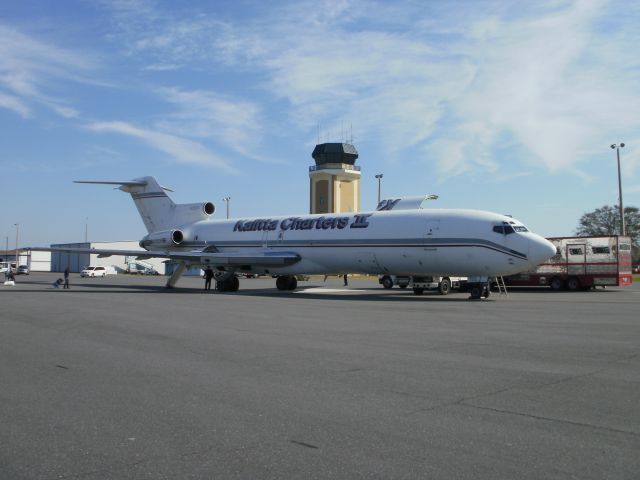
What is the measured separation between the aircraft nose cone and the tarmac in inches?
453

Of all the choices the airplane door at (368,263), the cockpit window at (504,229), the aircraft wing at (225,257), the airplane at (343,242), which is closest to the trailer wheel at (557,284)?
the airplane at (343,242)

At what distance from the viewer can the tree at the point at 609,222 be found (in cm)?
9106

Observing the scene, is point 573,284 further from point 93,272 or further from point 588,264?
point 93,272

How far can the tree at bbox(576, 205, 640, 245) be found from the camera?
91.1 m

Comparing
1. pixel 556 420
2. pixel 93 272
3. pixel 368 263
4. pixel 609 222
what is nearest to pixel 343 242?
pixel 368 263

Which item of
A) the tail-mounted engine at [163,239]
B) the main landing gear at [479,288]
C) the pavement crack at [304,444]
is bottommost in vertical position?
the pavement crack at [304,444]

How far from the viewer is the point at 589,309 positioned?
755 inches

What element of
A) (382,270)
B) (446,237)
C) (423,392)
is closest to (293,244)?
(382,270)

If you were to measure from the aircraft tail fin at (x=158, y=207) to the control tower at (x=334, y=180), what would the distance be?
3963 cm

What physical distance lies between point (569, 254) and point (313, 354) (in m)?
28.5

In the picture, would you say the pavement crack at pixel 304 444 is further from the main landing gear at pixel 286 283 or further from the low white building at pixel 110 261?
the low white building at pixel 110 261

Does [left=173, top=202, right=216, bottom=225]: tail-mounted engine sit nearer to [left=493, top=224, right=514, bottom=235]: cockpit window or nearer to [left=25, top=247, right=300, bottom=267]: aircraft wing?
[left=25, top=247, right=300, bottom=267]: aircraft wing

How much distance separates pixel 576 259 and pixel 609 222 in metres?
63.6

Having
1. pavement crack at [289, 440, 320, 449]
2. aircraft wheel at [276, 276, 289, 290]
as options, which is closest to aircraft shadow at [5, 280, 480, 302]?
aircraft wheel at [276, 276, 289, 290]
